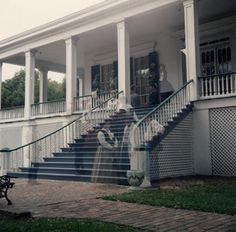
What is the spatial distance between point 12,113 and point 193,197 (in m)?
14.7

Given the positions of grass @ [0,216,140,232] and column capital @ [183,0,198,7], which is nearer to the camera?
grass @ [0,216,140,232]

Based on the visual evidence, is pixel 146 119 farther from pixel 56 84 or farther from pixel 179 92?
pixel 56 84

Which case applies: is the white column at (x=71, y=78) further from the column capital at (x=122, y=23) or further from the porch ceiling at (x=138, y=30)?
the column capital at (x=122, y=23)

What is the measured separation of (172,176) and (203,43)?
6.87 m

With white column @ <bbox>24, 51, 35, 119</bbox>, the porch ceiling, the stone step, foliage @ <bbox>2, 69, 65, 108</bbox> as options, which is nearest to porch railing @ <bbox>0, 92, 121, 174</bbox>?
the stone step

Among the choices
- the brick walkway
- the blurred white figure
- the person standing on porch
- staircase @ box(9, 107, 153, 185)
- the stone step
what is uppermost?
the person standing on porch

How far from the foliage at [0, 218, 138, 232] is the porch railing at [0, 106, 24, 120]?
14.4m

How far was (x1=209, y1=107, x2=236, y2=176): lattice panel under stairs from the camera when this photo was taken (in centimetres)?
1160

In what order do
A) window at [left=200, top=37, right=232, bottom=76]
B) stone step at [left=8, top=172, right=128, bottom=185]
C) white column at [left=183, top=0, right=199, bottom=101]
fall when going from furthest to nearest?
window at [left=200, top=37, right=232, bottom=76] < white column at [left=183, top=0, right=199, bottom=101] < stone step at [left=8, top=172, right=128, bottom=185]

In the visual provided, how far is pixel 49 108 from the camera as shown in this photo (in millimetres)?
18438

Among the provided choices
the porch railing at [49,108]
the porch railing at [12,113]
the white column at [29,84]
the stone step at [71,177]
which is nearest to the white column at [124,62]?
the porch railing at [49,108]

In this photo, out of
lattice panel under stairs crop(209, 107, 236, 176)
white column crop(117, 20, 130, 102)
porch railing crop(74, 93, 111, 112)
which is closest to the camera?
lattice panel under stairs crop(209, 107, 236, 176)

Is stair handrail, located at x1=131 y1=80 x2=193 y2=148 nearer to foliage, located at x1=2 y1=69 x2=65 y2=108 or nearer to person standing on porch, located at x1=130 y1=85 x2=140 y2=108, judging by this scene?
person standing on porch, located at x1=130 y1=85 x2=140 y2=108

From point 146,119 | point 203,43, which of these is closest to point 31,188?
point 146,119
